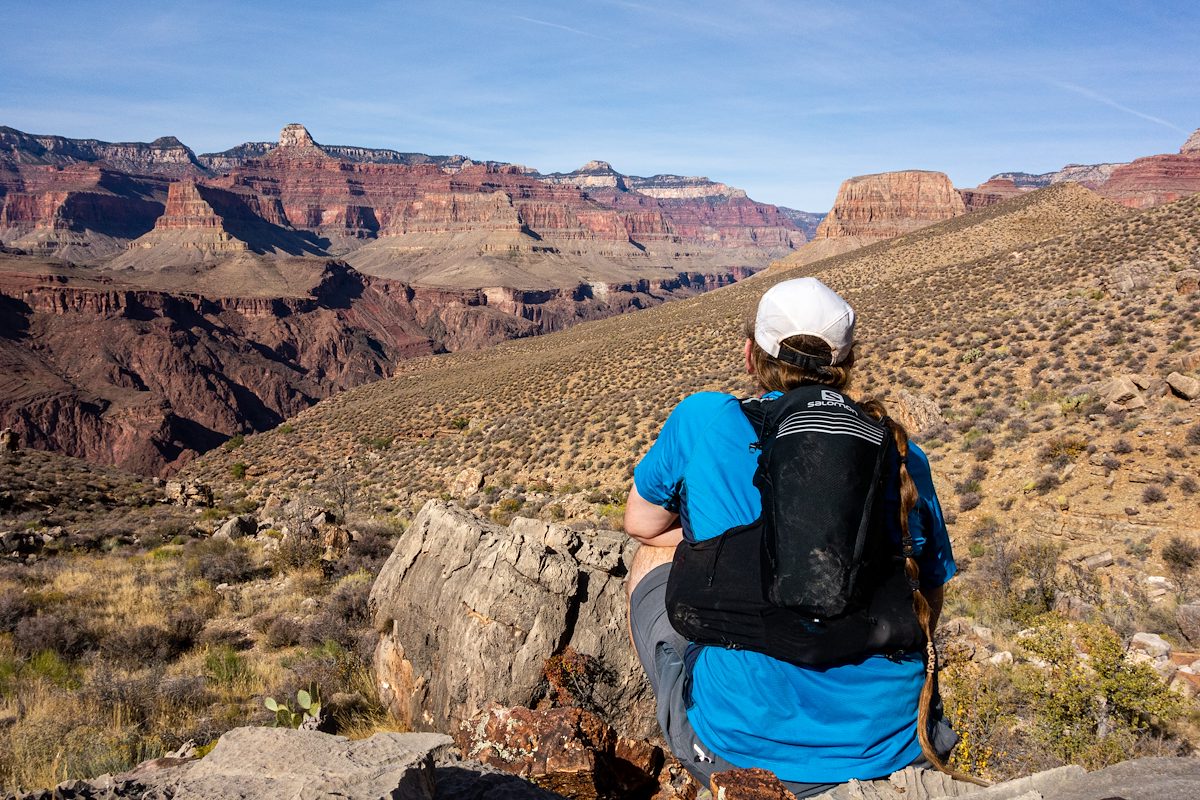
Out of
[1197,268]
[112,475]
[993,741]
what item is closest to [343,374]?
[112,475]

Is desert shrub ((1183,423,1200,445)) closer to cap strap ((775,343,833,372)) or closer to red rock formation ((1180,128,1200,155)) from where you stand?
cap strap ((775,343,833,372))

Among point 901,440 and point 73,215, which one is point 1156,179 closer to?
point 901,440

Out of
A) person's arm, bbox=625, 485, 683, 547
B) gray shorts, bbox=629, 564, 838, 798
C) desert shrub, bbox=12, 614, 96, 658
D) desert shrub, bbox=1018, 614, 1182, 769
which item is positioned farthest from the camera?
desert shrub, bbox=12, 614, 96, 658

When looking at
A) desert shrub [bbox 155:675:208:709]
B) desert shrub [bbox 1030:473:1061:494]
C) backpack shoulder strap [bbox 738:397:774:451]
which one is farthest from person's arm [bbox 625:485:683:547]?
desert shrub [bbox 1030:473:1061:494]

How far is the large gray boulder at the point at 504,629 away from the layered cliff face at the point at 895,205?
129966mm

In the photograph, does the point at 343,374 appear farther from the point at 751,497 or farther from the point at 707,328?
the point at 751,497

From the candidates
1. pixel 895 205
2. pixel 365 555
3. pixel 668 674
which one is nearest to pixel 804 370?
pixel 668 674

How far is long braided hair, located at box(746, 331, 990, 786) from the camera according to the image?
203cm

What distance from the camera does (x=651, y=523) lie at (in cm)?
265

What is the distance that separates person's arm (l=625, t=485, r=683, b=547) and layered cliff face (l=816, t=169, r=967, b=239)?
5196 inches

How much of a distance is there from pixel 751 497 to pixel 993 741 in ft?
11.7

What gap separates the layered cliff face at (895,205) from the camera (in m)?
126

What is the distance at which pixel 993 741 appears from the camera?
4.47 metres

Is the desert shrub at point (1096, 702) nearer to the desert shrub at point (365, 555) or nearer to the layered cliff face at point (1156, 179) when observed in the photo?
the desert shrub at point (365, 555)
